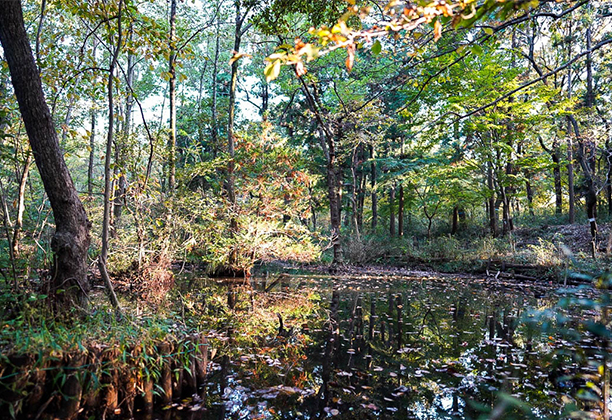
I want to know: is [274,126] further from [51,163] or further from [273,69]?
[273,69]

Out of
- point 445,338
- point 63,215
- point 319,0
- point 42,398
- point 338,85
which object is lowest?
point 445,338

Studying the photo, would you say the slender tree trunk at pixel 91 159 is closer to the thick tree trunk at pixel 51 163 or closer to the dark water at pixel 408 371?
the thick tree trunk at pixel 51 163

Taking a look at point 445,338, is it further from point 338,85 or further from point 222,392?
point 338,85

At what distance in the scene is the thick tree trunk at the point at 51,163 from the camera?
3678 mm

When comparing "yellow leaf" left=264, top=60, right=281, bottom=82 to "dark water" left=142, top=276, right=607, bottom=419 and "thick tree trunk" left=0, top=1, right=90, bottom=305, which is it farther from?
"thick tree trunk" left=0, top=1, right=90, bottom=305

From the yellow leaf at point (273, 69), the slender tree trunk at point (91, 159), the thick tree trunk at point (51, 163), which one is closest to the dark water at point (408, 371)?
the yellow leaf at point (273, 69)

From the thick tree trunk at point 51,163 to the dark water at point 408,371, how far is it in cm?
192

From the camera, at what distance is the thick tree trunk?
3678mm

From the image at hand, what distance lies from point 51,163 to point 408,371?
4.66 metres

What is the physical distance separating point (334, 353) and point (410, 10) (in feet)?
13.9

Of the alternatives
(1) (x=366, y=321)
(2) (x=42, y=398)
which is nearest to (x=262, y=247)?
(1) (x=366, y=321)

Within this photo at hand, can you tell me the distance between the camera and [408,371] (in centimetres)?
419

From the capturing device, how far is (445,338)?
5.49 meters

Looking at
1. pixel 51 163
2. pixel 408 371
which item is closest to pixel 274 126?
pixel 51 163
